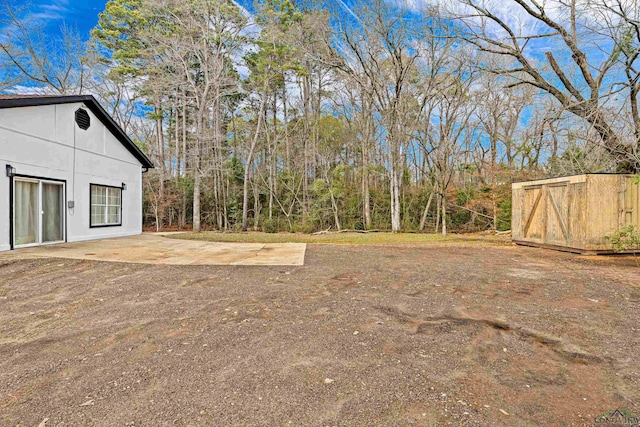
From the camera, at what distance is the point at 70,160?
873 centimetres

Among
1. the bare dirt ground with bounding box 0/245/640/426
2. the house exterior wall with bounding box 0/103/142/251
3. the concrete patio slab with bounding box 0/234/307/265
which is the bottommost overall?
the bare dirt ground with bounding box 0/245/640/426

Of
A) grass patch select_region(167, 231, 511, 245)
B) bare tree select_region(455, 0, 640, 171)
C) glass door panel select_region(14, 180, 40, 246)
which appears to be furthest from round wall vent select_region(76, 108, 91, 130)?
bare tree select_region(455, 0, 640, 171)

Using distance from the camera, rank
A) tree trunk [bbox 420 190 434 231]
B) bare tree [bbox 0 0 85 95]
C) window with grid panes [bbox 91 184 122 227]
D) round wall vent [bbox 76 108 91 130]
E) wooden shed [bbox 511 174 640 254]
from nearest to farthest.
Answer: wooden shed [bbox 511 174 640 254], round wall vent [bbox 76 108 91 130], window with grid panes [bbox 91 184 122 227], bare tree [bbox 0 0 85 95], tree trunk [bbox 420 190 434 231]

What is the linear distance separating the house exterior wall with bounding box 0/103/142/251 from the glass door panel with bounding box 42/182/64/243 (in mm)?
167

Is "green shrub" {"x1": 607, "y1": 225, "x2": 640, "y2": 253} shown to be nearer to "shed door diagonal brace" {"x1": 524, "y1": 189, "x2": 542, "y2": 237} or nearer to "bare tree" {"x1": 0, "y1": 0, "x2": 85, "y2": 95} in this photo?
"shed door diagonal brace" {"x1": 524, "y1": 189, "x2": 542, "y2": 237}

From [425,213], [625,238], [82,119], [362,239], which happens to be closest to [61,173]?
[82,119]

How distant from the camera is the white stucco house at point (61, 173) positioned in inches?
281

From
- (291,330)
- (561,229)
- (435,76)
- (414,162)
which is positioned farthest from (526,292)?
(414,162)

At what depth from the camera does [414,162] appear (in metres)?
16.9

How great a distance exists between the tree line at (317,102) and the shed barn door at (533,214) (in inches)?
84.0

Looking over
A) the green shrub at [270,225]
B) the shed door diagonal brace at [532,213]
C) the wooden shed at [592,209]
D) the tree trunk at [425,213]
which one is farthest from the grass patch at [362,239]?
the green shrub at [270,225]

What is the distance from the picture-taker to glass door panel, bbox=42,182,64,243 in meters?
8.13

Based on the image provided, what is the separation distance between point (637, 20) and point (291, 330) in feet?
30.8

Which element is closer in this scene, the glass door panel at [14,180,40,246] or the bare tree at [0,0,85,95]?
the glass door panel at [14,180,40,246]
